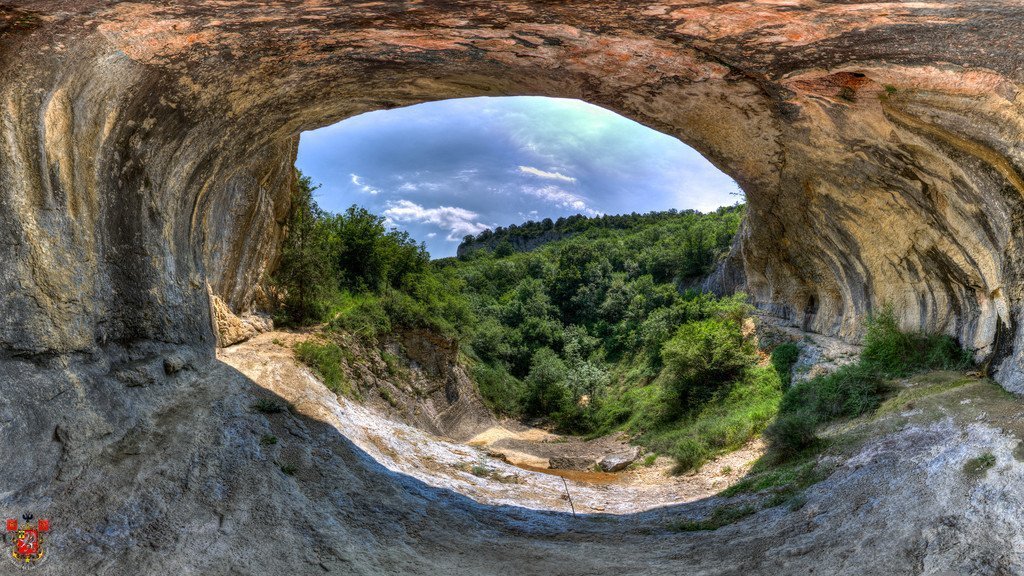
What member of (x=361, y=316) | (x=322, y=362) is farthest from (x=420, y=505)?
(x=361, y=316)

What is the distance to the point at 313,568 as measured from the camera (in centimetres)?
559

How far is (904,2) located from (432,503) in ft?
30.4

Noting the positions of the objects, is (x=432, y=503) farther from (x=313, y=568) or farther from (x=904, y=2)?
(x=904, y=2)

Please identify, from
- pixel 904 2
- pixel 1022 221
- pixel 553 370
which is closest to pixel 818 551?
pixel 1022 221

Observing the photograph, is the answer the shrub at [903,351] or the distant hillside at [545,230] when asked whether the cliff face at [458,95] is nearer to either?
the shrub at [903,351]

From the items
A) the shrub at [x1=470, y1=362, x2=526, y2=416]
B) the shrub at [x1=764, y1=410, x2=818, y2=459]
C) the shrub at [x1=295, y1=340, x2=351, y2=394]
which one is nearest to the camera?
the shrub at [x1=764, y1=410, x2=818, y2=459]

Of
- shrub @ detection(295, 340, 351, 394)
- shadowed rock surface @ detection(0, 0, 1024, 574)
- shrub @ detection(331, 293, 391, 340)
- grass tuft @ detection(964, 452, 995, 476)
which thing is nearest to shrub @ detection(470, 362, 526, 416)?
shrub @ detection(331, 293, 391, 340)

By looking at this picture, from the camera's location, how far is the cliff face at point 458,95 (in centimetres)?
554

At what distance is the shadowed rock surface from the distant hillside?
180 feet

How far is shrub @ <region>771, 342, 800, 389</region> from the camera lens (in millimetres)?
14766

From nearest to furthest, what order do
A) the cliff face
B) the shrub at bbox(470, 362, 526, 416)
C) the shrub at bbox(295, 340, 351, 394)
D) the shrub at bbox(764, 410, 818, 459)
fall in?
the cliff face → the shrub at bbox(764, 410, 818, 459) → the shrub at bbox(295, 340, 351, 394) → the shrub at bbox(470, 362, 526, 416)

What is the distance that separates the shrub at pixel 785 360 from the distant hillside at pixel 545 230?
155 feet

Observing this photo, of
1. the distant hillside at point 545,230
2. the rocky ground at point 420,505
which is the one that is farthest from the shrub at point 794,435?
the distant hillside at point 545,230

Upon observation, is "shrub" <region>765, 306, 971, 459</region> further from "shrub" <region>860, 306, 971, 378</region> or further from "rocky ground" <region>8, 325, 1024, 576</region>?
"rocky ground" <region>8, 325, 1024, 576</region>
